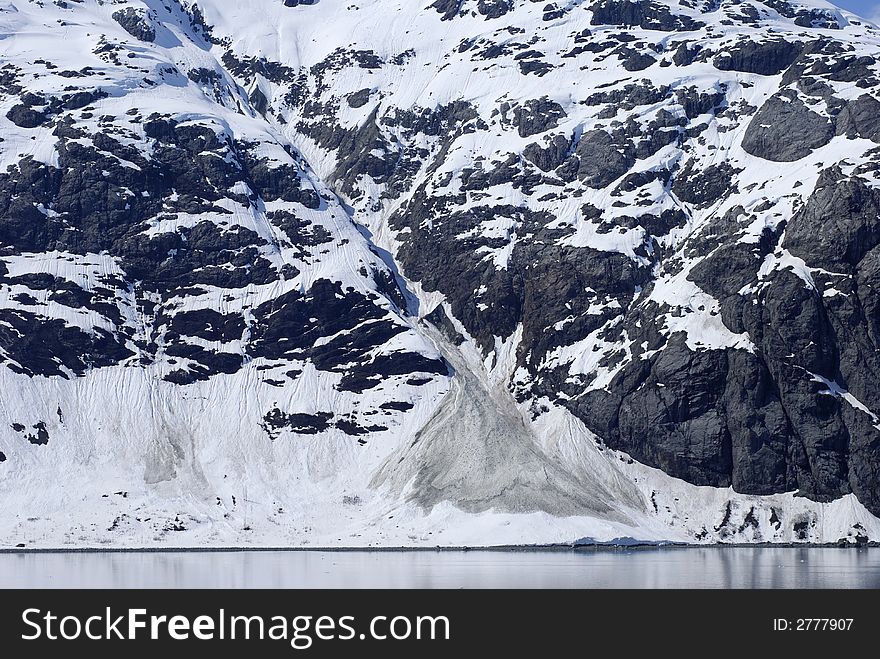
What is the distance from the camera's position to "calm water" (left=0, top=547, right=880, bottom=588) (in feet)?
390

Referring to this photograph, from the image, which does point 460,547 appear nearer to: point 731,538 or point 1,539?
point 731,538

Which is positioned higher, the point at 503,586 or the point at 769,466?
the point at 503,586

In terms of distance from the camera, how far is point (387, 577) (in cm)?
12606

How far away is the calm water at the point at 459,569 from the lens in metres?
119

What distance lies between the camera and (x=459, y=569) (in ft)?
456

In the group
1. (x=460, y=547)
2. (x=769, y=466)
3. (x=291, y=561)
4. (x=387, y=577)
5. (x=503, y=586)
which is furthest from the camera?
(x=769, y=466)

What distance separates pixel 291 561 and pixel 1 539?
52.1 meters
